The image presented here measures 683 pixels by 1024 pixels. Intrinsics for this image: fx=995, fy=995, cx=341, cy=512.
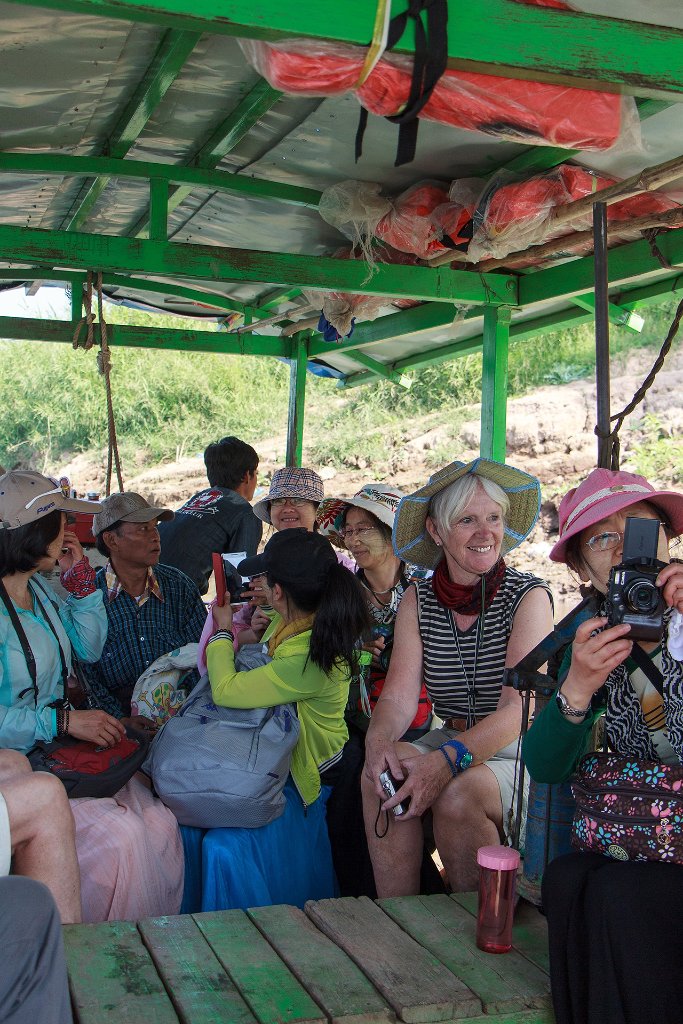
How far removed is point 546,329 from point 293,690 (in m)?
3.18

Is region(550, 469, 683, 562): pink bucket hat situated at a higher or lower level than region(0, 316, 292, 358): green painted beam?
lower

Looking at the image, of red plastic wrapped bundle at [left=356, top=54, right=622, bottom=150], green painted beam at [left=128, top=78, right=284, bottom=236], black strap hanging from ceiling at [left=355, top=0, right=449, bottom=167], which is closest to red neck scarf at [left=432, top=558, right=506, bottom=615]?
red plastic wrapped bundle at [left=356, top=54, right=622, bottom=150]

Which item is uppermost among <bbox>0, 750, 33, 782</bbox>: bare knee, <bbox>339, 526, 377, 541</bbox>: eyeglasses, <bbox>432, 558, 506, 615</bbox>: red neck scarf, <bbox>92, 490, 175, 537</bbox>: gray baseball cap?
<bbox>92, 490, 175, 537</bbox>: gray baseball cap

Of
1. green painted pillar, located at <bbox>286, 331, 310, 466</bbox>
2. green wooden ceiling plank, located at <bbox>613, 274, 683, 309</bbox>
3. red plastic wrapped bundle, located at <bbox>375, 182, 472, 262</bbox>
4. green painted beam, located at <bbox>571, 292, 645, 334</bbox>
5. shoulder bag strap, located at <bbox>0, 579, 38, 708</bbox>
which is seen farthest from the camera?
green painted pillar, located at <bbox>286, 331, 310, 466</bbox>

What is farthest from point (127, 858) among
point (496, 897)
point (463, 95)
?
point (463, 95)

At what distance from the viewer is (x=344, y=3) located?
1668 mm

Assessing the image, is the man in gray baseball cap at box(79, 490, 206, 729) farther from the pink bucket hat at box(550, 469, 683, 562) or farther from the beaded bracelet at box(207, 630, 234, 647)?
the pink bucket hat at box(550, 469, 683, 562)

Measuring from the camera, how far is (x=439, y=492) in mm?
2697

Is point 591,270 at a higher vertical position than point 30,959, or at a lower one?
higher

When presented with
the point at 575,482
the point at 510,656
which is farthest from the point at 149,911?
the point at 575,482

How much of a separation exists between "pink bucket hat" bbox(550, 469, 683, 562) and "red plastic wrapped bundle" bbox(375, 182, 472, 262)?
161 cm

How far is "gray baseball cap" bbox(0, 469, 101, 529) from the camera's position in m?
2.79

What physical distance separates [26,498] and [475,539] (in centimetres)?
130

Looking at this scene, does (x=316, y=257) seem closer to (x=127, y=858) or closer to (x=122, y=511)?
(x=122, y=511)
